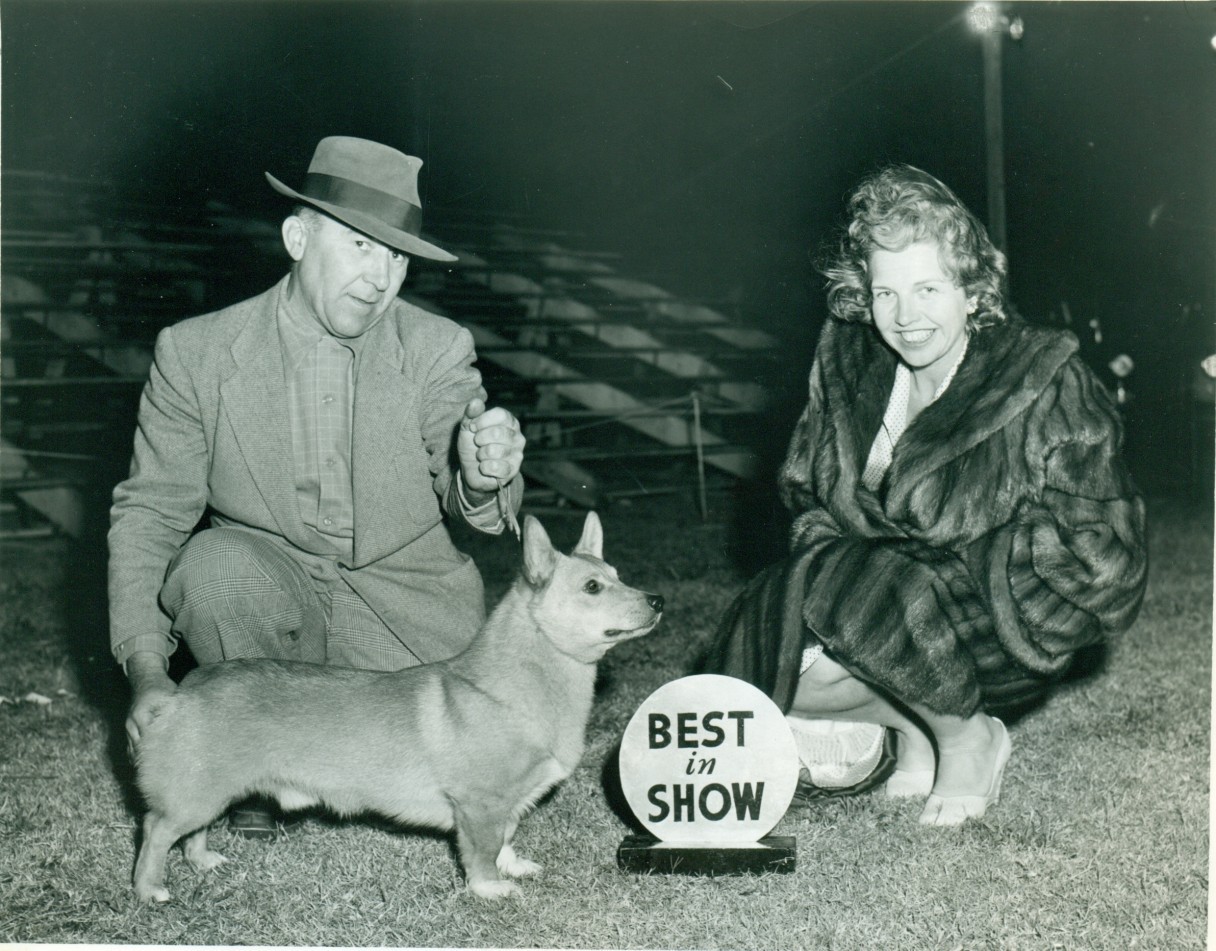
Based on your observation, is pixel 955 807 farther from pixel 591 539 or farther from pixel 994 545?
pixel 591 539

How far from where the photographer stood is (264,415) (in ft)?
9.48

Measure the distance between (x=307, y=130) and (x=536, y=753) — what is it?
184 inches

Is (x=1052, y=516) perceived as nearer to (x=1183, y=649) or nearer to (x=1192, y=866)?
(x=1192, y=866)

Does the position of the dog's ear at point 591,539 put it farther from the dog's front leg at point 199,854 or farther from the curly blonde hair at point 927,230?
the dog's front leg at point 199,854

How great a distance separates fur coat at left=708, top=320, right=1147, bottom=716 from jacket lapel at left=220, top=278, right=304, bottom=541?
135cm

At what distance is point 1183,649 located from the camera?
4883mm

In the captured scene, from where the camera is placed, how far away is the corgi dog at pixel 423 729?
2432 millimetres

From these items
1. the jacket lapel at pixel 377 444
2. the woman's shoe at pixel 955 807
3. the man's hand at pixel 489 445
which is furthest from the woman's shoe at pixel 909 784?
the jacket lapel at pixel 377 444

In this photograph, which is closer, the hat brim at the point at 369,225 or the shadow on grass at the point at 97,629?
the hat brim at the point at 369,225

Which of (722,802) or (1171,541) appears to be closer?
(722,802)

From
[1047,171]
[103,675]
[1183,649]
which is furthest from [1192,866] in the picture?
[1047,171]

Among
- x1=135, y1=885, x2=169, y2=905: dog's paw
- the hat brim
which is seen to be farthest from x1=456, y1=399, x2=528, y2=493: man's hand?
x1=135, y1=885, x2=169, y2=905: dog's paw

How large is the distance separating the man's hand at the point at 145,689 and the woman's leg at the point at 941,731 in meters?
1.64

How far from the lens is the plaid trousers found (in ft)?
9.17
